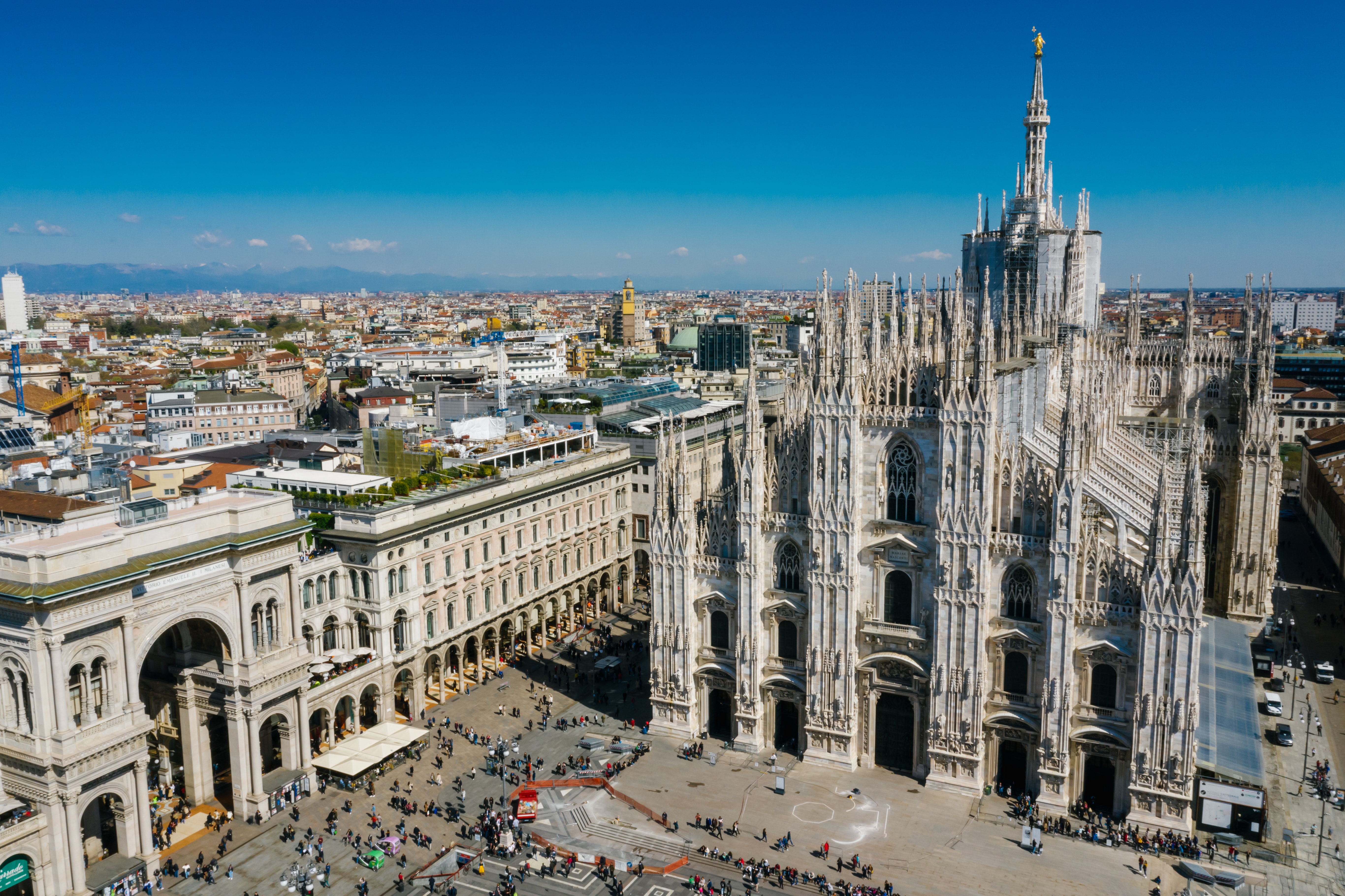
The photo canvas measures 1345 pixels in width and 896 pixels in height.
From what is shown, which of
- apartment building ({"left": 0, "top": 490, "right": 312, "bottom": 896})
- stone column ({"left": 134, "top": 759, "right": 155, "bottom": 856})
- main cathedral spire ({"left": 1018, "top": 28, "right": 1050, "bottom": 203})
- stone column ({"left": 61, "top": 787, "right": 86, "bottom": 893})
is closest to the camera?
apartment building ({"left": 0, "top": 490, "right": 312, "bottom": 896})

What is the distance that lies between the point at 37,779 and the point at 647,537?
55.3 m

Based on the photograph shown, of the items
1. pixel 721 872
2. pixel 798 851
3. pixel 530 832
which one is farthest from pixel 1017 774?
pixel 530 832

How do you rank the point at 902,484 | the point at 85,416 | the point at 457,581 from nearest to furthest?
the point at 902,484 → the point at 457,581 → the point at 85,416

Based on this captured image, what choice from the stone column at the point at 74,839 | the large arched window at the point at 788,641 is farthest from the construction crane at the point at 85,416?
the large arched window at the point at 788,641

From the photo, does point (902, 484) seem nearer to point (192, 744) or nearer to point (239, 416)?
point (192, 744)

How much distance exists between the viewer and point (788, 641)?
5738 cm

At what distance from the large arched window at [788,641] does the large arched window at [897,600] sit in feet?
17.9

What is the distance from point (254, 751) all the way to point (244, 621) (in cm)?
693

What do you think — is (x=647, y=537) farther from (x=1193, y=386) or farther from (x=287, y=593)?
(x=1193, y=386)

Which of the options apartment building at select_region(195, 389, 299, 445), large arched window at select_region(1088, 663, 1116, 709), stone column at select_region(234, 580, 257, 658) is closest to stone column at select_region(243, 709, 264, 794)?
stone column at select_region(234, 580, 257, 658)

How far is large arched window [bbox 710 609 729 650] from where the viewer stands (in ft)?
192

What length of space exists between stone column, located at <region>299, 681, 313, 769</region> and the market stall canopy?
0.50 metres

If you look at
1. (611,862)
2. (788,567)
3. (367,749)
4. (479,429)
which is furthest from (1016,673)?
(479,429)

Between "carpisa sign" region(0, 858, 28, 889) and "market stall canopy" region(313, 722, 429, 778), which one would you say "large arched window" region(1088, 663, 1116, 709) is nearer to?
"market stall canopy" region(313, 722, 429, 778)
